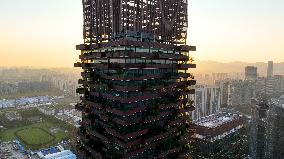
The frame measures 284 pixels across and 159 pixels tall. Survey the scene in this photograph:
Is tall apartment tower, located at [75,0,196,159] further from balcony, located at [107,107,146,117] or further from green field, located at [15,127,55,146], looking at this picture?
green field, located at [15,127,55,146]

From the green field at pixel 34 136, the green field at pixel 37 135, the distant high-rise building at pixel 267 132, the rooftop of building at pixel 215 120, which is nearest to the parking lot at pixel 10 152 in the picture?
the green field at pixel 37 135

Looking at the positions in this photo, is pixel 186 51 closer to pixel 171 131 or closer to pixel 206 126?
pixel 171 131

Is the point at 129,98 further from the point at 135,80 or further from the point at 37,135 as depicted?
the point at 37,135

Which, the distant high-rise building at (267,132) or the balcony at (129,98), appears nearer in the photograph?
the balcony at (129,98)

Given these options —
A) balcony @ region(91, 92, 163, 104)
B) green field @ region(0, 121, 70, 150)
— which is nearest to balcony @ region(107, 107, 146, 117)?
balcony @ region(91, 92, 163, 104)

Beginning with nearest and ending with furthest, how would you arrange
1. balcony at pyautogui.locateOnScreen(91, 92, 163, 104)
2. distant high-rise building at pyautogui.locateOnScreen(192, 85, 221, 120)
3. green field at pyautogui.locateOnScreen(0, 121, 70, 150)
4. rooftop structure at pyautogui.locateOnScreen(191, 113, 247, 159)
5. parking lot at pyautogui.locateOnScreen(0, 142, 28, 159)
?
balcony at pyautogui.locateOnScreen(91, 92, 163, 104), rooftop structure at pyautogui.locateOnScreen(191, 113, 247, 159), parking lot at pyautogui.locateOnScreen(0, 142, 28, 159), green field at pyautogui.locateOnScreen(0, 121, 70, 150), distant high-rise building at pyautogui.locateOnScreen(192, 85, 221, 120)

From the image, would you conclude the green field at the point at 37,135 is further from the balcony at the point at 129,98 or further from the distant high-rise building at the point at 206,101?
the balcony at the point at 129,98
